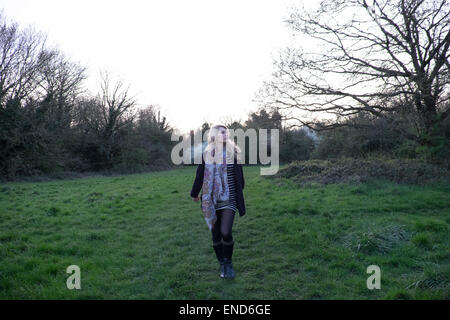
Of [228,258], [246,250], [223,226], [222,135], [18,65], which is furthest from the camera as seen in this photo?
[18,65]

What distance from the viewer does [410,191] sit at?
8.55 meters

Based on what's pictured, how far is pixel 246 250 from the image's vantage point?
5023mm

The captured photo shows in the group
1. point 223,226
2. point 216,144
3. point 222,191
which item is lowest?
point 223,226

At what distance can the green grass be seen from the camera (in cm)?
349

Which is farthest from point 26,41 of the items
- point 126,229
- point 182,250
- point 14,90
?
point 182,250

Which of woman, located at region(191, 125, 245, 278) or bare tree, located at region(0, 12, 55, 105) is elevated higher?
bare tree, located at region(0, 12, 55, 105)

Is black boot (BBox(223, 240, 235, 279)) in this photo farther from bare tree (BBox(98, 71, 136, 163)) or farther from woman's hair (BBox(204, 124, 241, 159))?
bare tree (BBox(98, 71, 136, 163))

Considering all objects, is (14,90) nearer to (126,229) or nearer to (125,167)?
(125,167)

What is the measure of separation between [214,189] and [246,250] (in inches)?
67.3

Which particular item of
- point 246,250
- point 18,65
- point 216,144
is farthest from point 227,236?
point 18,65

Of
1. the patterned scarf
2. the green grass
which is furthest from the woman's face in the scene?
the green grass

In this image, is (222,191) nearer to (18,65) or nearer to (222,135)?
(222,135)

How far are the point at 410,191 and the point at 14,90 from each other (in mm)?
22405

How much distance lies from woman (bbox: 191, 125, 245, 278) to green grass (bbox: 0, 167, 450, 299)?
0.43 metres
